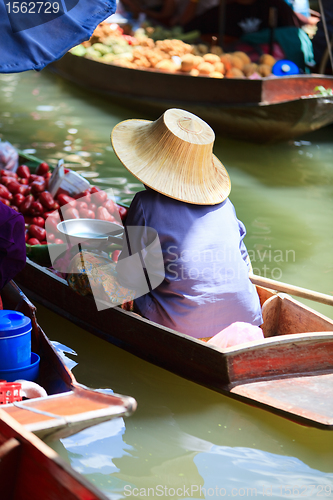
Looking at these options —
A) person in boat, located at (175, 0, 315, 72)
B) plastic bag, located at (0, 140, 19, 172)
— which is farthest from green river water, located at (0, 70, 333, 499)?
person in boat, located at (175, 0, 315, 72)

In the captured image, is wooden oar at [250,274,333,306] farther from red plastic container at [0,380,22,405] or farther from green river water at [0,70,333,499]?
red plastic container at [0,380,22,405]

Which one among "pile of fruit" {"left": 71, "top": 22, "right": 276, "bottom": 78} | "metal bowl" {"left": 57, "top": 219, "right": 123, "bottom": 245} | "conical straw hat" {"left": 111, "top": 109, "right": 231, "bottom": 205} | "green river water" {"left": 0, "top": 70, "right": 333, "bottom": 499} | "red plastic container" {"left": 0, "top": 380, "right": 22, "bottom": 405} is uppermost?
"conical straw hat" {"left": 111, "top": 109, "right": 231, "bottom": 205}

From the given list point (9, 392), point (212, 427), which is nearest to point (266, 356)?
point (212, 427)

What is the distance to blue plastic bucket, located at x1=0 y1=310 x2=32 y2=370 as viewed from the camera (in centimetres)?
197

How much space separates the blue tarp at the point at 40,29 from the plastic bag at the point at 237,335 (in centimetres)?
141

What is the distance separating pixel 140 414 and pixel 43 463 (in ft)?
3.75

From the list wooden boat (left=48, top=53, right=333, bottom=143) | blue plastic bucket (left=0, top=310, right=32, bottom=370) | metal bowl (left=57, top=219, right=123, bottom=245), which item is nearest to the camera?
blue plastic bucket (left=0, top=310, right=32, bottom=370)

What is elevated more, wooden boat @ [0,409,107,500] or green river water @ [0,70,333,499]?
wooden boat @ [0,409,107,500]

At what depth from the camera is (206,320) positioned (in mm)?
2619

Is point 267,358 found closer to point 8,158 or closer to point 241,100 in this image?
point 8,158

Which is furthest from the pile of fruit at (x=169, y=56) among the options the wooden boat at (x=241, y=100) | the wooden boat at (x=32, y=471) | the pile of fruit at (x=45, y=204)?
the wooden boat at (x=32, y=471)

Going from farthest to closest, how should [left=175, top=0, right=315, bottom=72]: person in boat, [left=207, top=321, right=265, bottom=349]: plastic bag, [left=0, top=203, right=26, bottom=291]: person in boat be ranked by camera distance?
[left=175, top=0, right=315, bottom=72]: person in boat, [left=207, top=321, right=265, bottom=349]: plastic bag, [left=0, top=203, right=26, bottom=291]: person in boat

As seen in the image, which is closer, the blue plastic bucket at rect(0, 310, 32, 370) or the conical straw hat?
the blue plastic bucket at rect(0, 310, 32, 370)

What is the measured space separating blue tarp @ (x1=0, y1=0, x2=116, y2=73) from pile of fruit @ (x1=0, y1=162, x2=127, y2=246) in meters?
1.47
